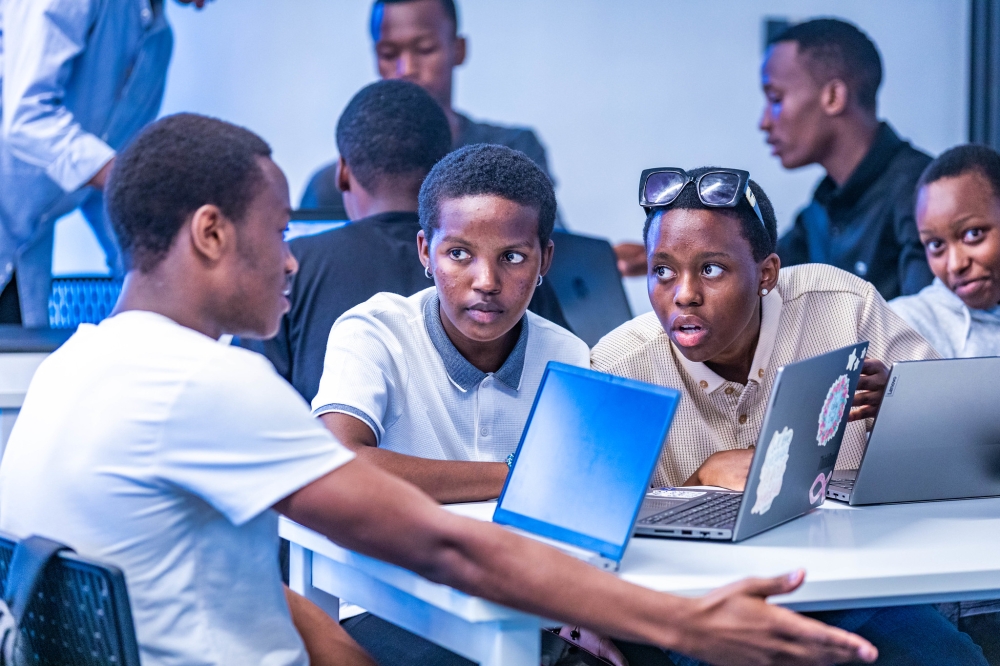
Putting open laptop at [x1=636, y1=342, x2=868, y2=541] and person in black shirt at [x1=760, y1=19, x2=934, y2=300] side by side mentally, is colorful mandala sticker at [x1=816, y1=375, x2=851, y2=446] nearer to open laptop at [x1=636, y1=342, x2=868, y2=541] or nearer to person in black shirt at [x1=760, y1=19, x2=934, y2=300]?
open laptop at [x1=636, y1=342, x2=868, y2=541]

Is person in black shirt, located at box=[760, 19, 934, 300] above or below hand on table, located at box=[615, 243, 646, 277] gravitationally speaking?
above

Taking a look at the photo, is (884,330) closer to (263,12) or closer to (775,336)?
(775,336)

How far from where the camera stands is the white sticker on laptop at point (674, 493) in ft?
4.92

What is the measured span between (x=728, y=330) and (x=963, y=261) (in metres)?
1.00

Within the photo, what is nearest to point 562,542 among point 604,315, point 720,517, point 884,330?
point 720,517

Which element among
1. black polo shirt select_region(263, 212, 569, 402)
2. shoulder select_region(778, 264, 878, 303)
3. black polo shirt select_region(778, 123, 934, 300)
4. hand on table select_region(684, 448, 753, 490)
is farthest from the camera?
black polo shirt select_region(778, 123, 934, 300)

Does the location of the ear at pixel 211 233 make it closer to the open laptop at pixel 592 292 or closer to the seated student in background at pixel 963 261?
the open laptop at pixel 592 292

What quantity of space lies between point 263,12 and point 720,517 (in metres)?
2.81

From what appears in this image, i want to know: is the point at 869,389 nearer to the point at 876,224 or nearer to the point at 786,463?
the point at 786,463

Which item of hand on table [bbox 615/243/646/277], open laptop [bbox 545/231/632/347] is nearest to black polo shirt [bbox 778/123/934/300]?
hand on table [bbox 615/243/646/277]

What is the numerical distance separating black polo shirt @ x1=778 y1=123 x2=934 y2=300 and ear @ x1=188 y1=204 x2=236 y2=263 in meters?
2.24

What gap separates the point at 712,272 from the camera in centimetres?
175

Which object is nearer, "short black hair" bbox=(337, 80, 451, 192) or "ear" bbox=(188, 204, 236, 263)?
"ear" bbox=(188, 204, 236, 263)

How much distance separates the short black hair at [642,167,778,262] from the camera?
5.75 feet
